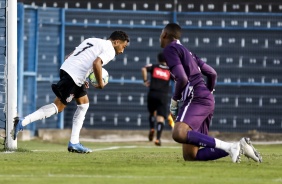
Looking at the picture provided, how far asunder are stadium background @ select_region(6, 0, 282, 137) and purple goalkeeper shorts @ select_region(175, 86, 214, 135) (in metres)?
13.7

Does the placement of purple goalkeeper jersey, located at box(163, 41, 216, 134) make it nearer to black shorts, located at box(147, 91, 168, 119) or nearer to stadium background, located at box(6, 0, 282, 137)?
black shorts, located at box(147, 91, 168, 119)

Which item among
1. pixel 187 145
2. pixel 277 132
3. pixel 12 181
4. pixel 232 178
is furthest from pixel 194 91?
pixel 277 132

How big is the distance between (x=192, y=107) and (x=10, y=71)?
15.4 ft

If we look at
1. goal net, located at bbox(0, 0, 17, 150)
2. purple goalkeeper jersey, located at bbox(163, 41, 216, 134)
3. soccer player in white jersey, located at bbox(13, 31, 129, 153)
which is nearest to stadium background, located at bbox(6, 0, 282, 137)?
goal net, located at bbox(0, 0, 17, 150)

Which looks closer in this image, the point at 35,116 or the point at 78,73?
the point at 78,73

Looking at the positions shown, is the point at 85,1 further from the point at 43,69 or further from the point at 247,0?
the point at 247,0

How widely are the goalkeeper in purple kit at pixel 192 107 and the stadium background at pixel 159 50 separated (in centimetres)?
1350

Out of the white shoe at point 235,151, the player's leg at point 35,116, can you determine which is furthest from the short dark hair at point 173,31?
the player's leg at point 35,116

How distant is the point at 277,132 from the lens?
29.0 meters

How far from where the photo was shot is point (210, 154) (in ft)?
50.3

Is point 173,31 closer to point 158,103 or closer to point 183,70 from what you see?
point 183,70

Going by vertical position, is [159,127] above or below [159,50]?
below

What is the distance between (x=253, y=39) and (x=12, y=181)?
18182 millimetres

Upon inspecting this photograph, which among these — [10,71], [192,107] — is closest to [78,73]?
[10,71]
